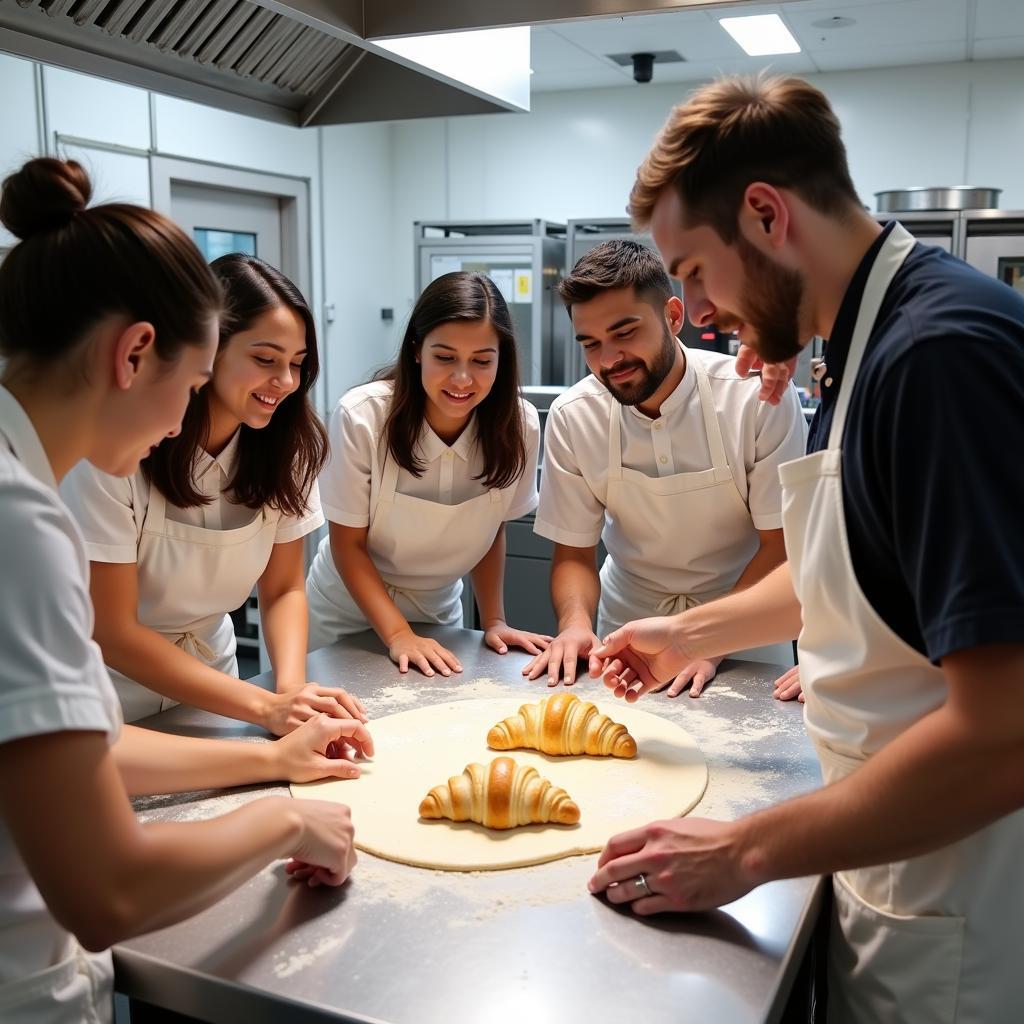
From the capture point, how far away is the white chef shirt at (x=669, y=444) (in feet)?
6.92

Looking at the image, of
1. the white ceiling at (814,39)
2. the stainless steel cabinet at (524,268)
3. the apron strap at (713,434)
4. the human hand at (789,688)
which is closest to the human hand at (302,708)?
the human hand at (789,688)

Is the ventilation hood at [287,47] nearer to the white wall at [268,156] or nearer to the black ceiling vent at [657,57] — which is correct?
the white wall at [268,156]

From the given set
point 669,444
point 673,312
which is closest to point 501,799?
point 669,444

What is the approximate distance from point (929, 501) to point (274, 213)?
483cm

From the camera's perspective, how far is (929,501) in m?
0.86

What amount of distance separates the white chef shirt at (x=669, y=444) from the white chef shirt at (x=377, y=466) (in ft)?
0.33

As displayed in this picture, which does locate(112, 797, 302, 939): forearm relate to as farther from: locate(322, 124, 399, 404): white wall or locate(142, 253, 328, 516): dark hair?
locate(322, 124, 399, 404): white wall

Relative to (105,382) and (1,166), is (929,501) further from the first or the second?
(1,166)

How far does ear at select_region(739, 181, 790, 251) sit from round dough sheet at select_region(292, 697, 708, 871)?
0.72m

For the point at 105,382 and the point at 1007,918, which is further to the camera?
the point at 1007,918

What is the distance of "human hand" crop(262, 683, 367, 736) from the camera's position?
1.54 meters

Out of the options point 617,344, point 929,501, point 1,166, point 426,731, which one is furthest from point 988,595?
point 1,166

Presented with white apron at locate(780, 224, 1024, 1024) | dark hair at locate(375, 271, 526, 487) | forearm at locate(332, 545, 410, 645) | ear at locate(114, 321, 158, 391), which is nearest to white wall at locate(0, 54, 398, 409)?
dark hair at locate(375, 271, 526, 487)

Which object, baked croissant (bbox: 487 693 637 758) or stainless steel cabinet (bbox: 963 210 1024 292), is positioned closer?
baked croissant (bbox: 487 693 637 758)
